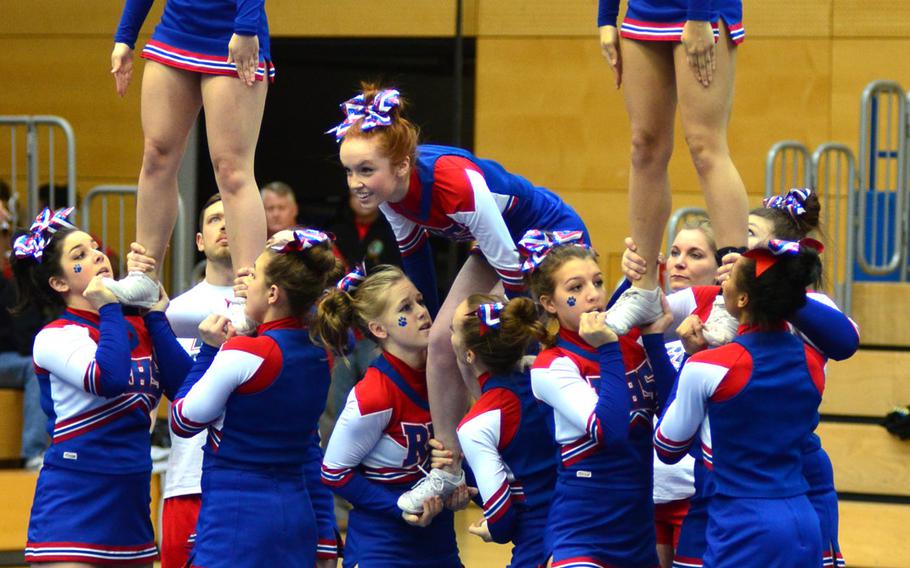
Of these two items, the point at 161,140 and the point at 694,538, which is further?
the point at 161,140

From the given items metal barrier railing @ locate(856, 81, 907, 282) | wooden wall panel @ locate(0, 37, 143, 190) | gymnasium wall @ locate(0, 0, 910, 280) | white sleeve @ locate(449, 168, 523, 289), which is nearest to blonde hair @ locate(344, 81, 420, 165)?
white sleeve @ locate(449, 168, 523, 289)

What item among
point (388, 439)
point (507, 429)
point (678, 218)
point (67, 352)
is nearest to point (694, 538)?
point (507, 429)

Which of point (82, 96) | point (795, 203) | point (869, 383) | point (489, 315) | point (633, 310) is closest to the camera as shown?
point (633, 310)

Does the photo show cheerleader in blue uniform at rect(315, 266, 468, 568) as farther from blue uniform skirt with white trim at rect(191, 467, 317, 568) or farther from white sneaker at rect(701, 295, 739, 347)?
white sneaker at rect(701, 295, 739, 347)

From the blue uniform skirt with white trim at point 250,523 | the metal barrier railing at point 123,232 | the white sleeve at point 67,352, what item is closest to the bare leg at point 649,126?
the blue uniform skirt with white trim at point 250,523

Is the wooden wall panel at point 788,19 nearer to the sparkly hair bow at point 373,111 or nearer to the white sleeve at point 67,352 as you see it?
the sparkly hair bow at point 373,111

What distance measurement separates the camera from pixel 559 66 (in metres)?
7.57

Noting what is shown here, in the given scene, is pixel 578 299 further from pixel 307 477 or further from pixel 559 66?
pixel 559 66

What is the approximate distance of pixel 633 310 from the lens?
10.7 ft

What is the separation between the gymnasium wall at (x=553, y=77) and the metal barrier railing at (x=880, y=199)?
69cm

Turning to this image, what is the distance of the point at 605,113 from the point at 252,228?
4.10m

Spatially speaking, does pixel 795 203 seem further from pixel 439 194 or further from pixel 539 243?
pixel 439 194

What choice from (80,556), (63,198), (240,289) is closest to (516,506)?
(240,289)

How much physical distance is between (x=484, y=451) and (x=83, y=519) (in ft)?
3.46
